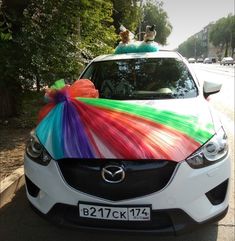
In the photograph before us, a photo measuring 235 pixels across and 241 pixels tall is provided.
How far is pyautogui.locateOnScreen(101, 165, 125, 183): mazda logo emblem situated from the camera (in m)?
3.15

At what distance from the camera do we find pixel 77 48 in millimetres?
8352

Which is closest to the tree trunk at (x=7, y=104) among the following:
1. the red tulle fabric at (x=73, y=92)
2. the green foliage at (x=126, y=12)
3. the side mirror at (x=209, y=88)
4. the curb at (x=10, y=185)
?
the curb at (x=10, y=185)

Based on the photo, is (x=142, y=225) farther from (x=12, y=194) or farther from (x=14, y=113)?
(x=14, y=113)

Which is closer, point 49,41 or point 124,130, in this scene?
point 124,130

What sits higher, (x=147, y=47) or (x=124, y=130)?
(x=147, y=47)

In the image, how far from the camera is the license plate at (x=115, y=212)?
3123 mm

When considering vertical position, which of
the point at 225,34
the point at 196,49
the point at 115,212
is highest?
the point at 115,212

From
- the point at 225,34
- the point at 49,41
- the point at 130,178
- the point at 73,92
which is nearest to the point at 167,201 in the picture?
the point at 130,178

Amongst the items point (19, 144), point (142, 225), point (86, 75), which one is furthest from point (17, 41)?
point (142, 225)

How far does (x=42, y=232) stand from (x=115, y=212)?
111cm

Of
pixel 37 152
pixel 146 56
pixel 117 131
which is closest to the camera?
pixel 117 131

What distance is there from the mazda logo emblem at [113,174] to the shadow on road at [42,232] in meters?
0.60

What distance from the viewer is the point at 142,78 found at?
16.4 feet

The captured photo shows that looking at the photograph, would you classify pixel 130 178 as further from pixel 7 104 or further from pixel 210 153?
pixel 7 104
